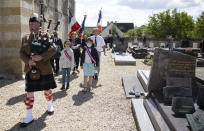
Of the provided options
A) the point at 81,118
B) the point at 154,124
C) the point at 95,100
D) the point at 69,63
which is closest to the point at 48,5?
the point at 69,63

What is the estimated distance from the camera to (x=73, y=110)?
4840 mm

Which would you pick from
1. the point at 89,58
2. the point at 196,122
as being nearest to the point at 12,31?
the point at 89,58

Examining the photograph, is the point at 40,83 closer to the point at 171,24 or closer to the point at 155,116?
the point at 155,116

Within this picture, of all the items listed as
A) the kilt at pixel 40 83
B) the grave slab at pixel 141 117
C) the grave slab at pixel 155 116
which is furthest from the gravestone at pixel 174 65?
the kilt at pixel 40 83

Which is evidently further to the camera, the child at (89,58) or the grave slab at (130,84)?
the child at (89,58)

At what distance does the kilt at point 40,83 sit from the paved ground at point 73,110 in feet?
2.54

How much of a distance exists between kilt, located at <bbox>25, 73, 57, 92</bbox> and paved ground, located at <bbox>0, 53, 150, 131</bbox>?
0.77m

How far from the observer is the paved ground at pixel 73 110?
400cm

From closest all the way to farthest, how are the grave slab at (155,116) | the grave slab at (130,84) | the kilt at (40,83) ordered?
the grave slab at (155,116) → the kilt at (40,83) → the grave slab at (130,84)

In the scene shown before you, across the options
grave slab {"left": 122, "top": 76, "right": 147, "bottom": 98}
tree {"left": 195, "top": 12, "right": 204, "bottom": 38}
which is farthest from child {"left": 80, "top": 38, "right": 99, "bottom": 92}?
tree {"left": 195, "top": 12, "right": 204, "bottom": 38}

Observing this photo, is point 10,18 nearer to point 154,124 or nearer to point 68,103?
point 68,103

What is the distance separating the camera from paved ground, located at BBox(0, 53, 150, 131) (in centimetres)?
400

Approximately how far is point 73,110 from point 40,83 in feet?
→ 4.22

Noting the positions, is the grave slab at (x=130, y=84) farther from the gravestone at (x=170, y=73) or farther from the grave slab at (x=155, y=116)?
the grave slab at (x=155, y=116)
